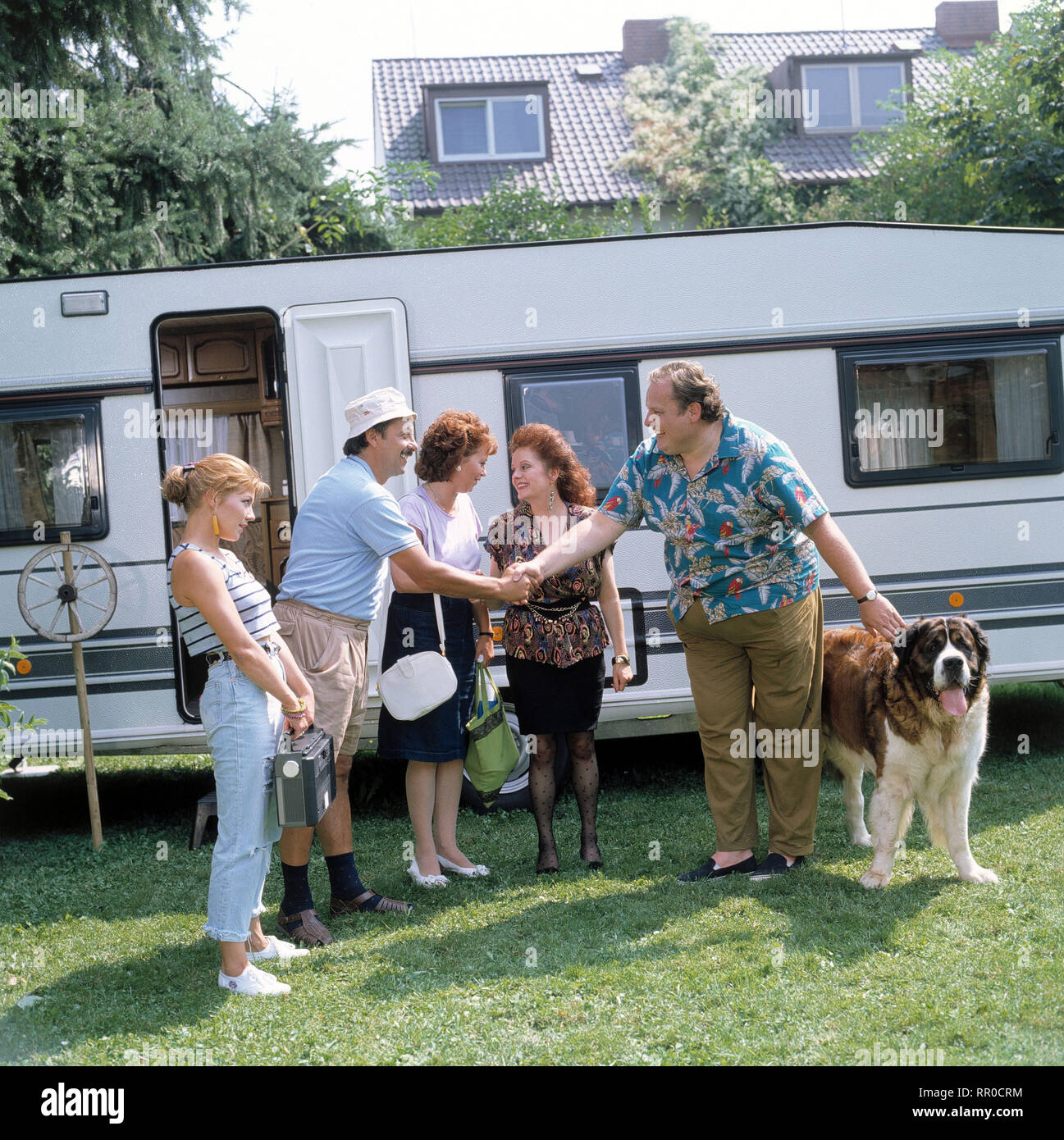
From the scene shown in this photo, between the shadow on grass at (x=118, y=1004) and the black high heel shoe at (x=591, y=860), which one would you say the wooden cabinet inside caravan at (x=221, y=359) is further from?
the shadow on grass at (x=118, y=1004)

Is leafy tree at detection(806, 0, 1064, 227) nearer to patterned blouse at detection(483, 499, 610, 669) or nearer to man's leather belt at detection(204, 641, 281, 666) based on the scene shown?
patterned blouse at detection(483, 499, 610, 669)

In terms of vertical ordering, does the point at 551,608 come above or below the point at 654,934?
above

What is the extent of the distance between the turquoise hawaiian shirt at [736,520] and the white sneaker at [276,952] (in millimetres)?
1842

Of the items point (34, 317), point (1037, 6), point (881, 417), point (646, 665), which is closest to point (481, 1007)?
point (646, 665)

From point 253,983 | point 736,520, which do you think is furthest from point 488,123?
point 253,983

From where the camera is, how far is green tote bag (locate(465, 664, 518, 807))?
182 inches

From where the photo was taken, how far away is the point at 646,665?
5.91 meters

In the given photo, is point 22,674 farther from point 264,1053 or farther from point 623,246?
point 623,246

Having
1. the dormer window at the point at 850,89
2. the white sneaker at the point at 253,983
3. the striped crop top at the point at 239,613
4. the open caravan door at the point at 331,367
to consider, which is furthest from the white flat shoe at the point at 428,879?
the dormer window at the point at 850,89

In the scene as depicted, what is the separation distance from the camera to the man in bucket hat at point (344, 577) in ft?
13.0

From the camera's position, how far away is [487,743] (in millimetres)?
4625

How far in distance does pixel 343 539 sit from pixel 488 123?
16828 mm

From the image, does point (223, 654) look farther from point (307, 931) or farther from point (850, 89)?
point (850, 89)

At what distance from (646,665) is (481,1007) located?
2760mm
